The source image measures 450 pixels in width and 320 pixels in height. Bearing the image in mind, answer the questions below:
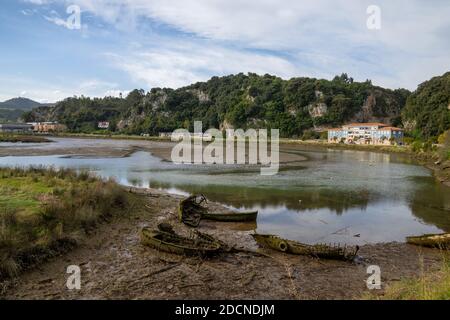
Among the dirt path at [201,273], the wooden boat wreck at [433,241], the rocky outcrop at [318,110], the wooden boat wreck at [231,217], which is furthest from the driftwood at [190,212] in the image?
the rocky outcrop at [318,110]

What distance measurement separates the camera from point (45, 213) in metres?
16.3

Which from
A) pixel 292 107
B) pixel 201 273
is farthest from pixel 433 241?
pixel 292 107

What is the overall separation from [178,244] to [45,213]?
6.07 m

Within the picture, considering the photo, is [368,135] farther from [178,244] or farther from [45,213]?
[45,213]

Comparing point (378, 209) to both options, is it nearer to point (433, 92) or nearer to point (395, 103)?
point (433, 92)

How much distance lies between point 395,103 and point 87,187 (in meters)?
188

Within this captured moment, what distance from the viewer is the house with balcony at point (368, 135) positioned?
123m

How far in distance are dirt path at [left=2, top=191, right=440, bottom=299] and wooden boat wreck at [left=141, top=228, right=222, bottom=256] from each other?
12.0 inches

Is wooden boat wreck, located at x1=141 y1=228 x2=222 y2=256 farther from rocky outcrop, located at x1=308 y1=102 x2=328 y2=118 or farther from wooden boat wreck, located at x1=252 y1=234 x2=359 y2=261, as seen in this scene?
rocky outcrop, located at x1=308 y1=102 x2=328 y2=118

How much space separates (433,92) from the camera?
A: 369 feet

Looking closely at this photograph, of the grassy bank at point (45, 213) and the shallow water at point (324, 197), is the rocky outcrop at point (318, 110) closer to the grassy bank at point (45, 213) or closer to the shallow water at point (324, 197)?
the shallow water at point (324, 197)

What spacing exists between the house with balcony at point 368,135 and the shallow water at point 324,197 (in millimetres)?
75418

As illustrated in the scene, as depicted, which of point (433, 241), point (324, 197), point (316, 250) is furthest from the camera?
point (324, 197)

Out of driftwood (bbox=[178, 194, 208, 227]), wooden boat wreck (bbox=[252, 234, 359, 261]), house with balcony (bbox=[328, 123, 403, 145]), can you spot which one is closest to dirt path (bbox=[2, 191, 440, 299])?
wooden boat wreck (bbox=[252, 234, 359, 261])
